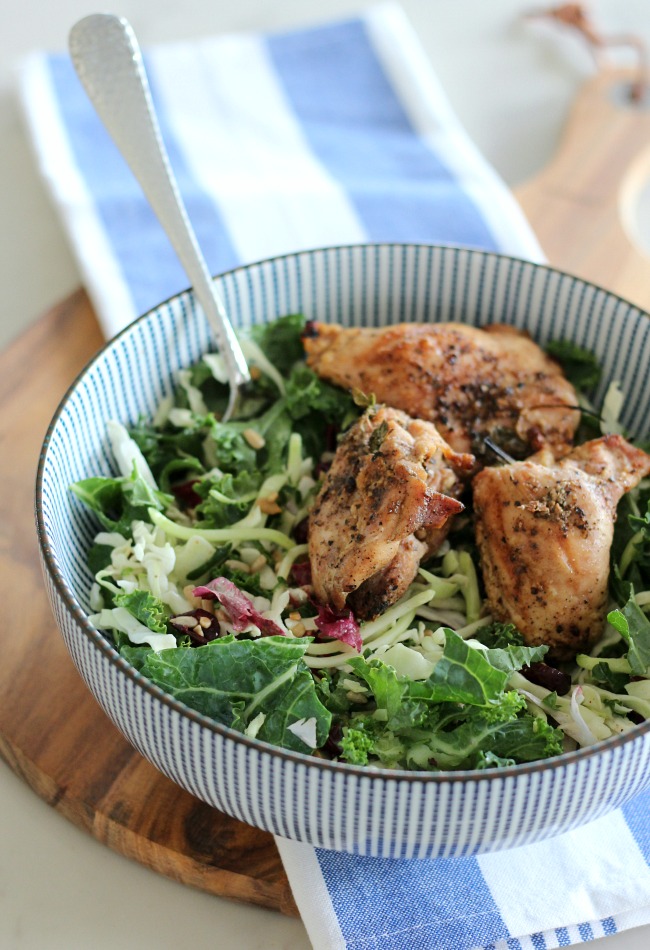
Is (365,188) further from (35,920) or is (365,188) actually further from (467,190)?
(35,920)

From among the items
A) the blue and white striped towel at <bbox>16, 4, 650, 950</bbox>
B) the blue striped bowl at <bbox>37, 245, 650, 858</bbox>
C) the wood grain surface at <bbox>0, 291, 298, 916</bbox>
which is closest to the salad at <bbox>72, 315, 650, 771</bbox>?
the blue striped bowl at <bbox>37, 245, 650, 858</bbox>

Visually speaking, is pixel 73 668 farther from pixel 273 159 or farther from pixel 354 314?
pixel 273 159

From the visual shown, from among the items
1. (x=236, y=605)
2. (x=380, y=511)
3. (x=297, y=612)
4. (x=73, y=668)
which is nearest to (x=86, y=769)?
(x=73, y=668)

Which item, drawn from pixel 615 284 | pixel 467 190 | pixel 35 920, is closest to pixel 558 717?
pixel 35 920

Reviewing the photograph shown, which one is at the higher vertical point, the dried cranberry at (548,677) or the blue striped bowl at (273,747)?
the blue striped bowl at (273,747)

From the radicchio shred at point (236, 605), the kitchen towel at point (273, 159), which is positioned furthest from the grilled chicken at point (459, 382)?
the kitchen towel at point (273, 159)

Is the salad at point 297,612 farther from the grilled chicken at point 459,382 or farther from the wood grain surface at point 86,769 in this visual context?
the wood grain surface at point 86,769
